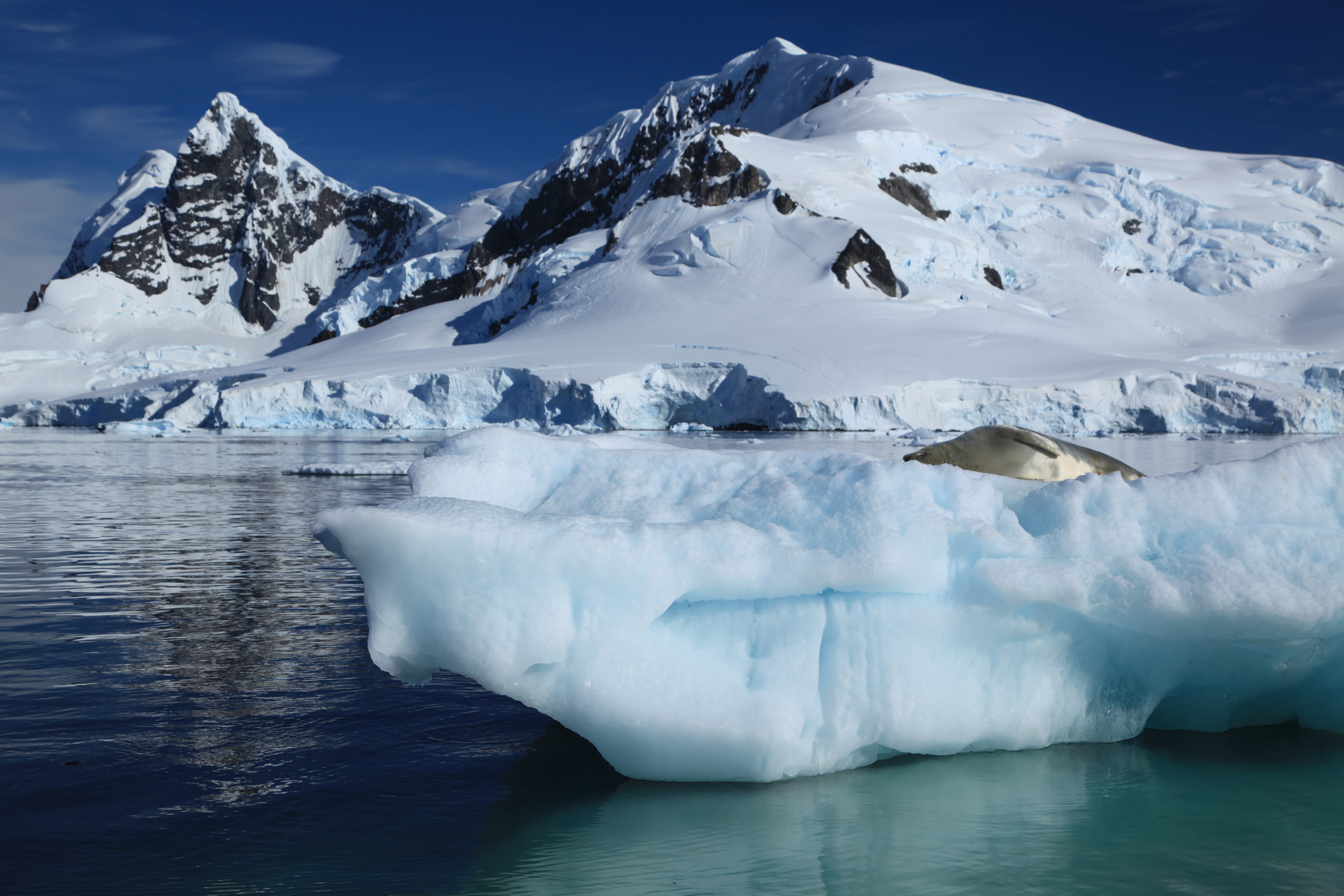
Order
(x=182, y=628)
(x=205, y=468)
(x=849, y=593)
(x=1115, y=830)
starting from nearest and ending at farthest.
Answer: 1. (x=1115, y=830)
2. (x=849, y=593)
3. (x=182, y=628)
4. (x=205, y=468)

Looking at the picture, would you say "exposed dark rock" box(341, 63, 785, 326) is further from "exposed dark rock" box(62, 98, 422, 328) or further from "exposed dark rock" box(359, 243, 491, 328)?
"exposed dark rock" box(62, 98, 422, 328)

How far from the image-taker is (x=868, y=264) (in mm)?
45281

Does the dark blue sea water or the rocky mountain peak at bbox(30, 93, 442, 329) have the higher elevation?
the rocky mountain peak at bbox(30, 93, 442, 329)

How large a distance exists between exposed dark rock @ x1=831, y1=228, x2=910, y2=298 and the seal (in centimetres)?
3939

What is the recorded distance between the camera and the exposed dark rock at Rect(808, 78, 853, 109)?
234 ft

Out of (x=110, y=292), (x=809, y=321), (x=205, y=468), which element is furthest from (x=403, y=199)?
(x=205, y=468)

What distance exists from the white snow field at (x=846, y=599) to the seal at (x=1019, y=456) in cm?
183

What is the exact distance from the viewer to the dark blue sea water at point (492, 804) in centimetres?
278

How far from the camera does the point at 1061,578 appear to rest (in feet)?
11.6

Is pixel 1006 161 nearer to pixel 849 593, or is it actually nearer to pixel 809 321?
pixel 809 321

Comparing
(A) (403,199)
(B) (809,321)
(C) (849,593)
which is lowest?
(C) (849,593)

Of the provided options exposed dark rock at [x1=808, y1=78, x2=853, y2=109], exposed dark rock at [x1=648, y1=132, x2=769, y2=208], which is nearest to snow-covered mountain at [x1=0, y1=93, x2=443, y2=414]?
exposed dark rock at [x1=808, y1=78, x2=853, y2=109]

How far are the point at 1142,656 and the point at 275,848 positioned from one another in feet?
10.2

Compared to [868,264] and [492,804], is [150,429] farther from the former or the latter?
[492,804]
